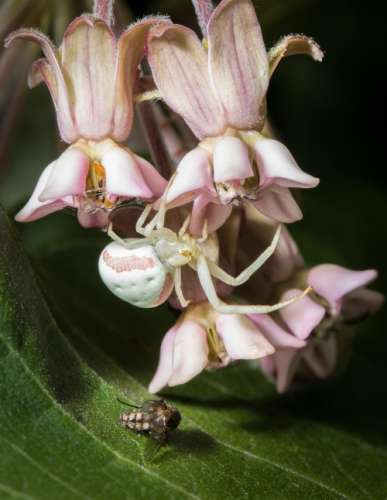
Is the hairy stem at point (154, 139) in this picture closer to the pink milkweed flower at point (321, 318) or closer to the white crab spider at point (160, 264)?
the white crab spider at point (160, 264)

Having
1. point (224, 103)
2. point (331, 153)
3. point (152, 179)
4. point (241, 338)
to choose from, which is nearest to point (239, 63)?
point (224, 103)

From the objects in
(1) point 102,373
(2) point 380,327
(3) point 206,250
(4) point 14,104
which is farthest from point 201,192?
(2) point 380,327

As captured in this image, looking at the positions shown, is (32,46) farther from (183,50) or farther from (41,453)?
(41,453)

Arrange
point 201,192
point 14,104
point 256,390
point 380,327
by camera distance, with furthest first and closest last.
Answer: point 380,327 → point 14,104 → point 256,390 → point 201,192

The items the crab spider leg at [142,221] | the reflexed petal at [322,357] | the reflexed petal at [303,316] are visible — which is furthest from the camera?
the reflexed petal at [322,357]

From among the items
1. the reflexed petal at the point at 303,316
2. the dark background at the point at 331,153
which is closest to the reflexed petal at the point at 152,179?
the reflexed petal at the point at 303,316

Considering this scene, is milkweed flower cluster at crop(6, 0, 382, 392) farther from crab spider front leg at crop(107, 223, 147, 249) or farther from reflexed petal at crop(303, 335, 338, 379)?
reflexed petal at crop(303, 335, 338, 379)

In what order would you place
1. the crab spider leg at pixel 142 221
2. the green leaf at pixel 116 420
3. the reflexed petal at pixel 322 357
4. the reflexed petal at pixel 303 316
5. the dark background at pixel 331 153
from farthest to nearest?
the dark background at pixel 331 153 → the reflexed petal at pixel 322 357 → the reflexed petal at pixel 303 316 → the crab spider leg at pixel 142 221 → the green leaf at pixel 116 420
